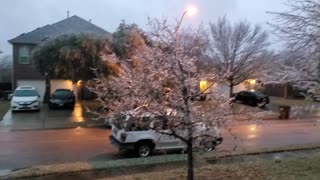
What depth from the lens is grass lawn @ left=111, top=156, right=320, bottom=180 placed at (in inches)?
401

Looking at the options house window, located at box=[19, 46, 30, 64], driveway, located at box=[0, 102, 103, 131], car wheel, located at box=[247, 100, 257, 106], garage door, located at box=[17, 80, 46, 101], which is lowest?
driveway, located at box=[0, 102, 103, 131]

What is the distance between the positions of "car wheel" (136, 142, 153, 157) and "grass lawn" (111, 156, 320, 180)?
4.10 metres

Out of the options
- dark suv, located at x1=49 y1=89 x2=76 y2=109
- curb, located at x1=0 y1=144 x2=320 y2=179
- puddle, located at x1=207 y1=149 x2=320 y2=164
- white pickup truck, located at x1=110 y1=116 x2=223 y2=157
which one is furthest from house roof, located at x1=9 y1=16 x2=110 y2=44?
curb, located at x1=0 y1=144 x2=320 y2=179

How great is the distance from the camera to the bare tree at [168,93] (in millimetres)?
8688

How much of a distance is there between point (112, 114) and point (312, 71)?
17.2 ft

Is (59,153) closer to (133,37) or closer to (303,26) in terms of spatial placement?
(303,26)

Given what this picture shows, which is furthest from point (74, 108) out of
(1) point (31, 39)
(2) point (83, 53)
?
(1) point (31, 39)

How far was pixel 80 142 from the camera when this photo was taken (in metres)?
19.0

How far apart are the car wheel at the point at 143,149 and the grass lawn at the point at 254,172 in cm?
410

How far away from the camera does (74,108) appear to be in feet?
114

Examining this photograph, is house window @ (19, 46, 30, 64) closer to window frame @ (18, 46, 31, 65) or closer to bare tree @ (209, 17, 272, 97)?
window frame @ (18, 46, 31, 65)

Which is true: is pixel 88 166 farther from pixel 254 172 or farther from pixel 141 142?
pixel 254 172

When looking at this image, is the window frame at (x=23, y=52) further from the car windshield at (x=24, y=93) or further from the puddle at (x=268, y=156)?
the puddle at (x=268, y=156)

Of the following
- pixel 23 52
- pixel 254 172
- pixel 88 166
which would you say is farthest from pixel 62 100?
pixel 254 172
